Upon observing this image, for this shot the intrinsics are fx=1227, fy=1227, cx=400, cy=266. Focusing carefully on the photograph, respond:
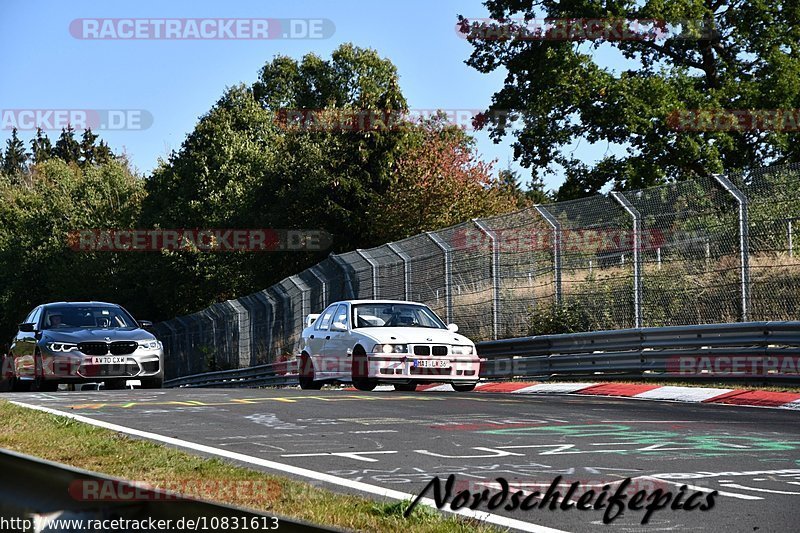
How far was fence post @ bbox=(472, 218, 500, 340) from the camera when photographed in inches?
825

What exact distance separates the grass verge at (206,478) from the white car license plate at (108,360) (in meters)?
7.80

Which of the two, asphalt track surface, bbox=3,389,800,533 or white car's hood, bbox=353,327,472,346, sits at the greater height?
white car's hood, bbox=353,327,472,346

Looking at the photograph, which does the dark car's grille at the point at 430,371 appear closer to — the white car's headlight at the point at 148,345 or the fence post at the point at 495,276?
the fence post at the point at 495,276

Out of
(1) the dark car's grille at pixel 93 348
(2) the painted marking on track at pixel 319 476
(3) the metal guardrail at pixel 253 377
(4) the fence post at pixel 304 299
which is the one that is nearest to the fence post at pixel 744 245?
(2) the painted marking on track at pixel 319 476

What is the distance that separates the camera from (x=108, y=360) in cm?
1908

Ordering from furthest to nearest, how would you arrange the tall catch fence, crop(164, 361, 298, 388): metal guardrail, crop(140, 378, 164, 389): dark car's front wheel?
crop(164, 361, 298, 388): metal guardrail < crop(140, 378, 164, 389): dark car's front wheel < the tall catch fence

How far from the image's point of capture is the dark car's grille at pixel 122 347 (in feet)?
63.0

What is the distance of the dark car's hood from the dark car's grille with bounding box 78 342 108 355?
0.06 meters

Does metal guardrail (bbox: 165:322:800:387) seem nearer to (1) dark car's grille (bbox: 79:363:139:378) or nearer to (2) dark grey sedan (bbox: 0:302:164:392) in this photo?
(2) dark grey sedan (bbox: 0:302:164:392)

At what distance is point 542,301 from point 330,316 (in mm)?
3479

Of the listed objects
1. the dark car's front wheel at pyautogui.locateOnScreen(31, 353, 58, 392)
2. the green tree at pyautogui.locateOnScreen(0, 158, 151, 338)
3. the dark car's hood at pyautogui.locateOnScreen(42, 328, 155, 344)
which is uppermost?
the green tree at pyautogui.locateOnScreen(0, 158, 151, 338)

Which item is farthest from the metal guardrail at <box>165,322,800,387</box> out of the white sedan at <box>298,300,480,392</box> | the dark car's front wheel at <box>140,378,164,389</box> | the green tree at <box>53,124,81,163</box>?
the green tree at <box>53,124,81,163</box>

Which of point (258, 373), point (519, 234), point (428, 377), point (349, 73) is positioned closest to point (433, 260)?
point (519, 234)

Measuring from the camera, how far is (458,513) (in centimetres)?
621
